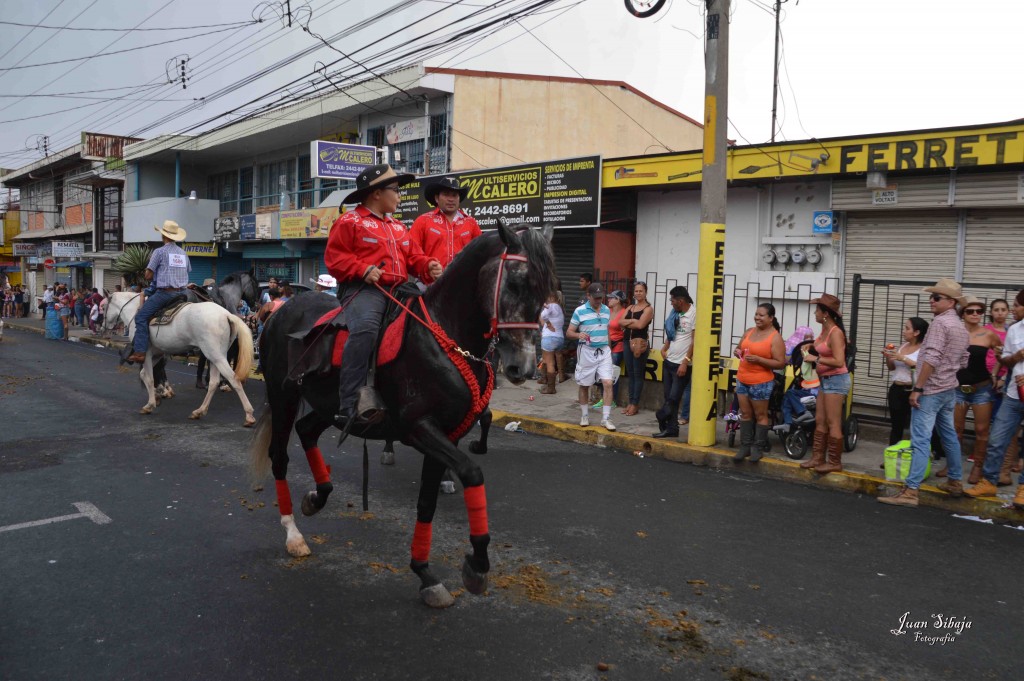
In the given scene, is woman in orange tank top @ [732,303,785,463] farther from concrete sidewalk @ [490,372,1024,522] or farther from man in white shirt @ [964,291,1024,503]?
A: man in white shirt @ [964,291,1024,503]

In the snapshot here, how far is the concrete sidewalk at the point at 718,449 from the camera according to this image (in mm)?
7146

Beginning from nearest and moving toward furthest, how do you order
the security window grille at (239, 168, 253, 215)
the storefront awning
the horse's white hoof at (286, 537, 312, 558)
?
the horse's white hoof at (286, 537, 312, 558)
the security window grille at (239, 168, 253, 215)
the storefront awning

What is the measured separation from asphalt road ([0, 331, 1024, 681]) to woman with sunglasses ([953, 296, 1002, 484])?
1054mm

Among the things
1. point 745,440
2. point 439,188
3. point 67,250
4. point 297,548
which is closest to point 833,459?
point 745,440

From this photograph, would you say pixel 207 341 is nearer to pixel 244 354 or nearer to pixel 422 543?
pixel 244 354

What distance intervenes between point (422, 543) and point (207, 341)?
7657mm

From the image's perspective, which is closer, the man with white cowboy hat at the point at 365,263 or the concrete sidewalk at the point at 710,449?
the man with white cowboy hat at the point at 365,263

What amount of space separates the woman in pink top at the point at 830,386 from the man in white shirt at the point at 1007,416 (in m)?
1.32

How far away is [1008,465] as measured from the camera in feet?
24.6

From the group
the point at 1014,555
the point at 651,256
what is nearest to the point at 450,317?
the point at 1014,555

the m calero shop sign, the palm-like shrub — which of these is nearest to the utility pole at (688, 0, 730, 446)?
the m calero shop sign

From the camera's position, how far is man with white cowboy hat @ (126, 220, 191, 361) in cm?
1134

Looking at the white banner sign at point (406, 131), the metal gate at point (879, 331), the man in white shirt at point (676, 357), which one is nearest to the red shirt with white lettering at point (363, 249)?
the man in white shirt at point (676, 357)

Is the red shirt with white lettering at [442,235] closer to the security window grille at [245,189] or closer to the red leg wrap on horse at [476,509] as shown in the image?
the red leg wrap on horse at [476,509]
